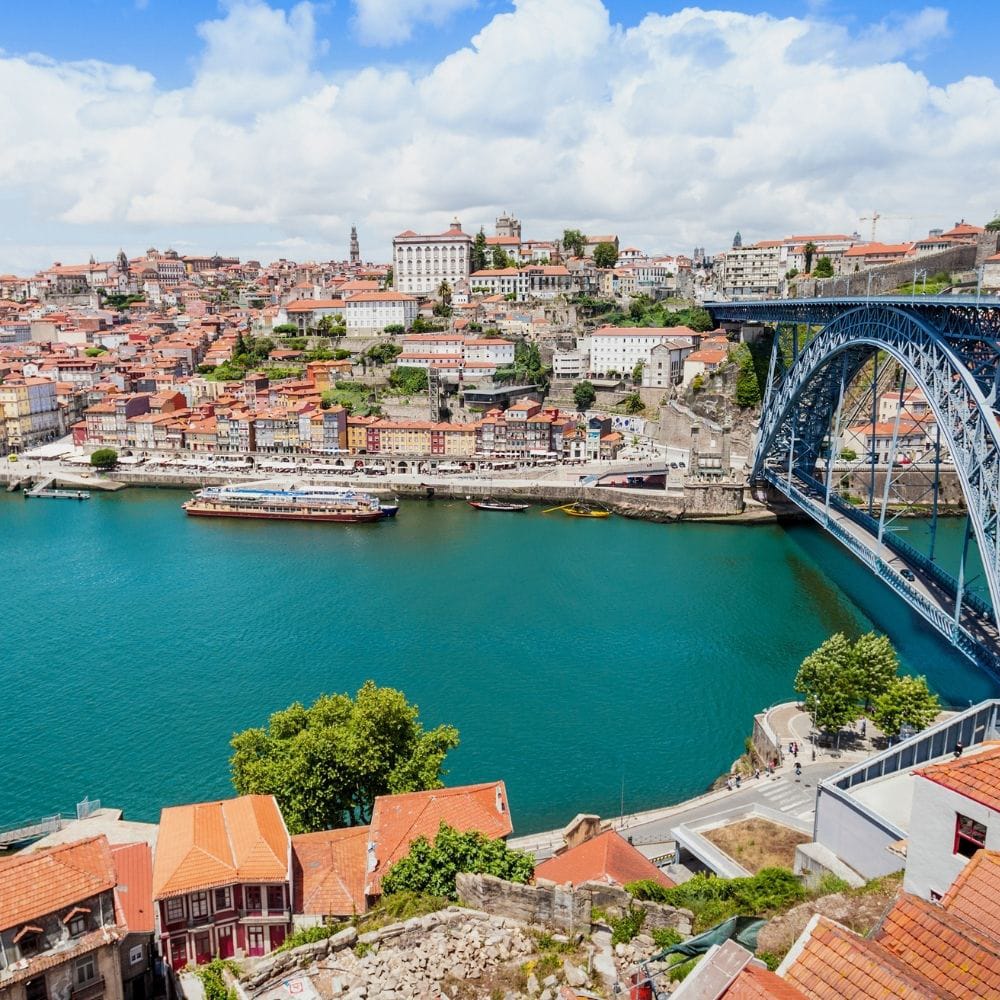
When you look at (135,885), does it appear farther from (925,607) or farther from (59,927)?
(925,607)

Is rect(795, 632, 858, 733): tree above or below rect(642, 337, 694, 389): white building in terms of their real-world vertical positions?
below

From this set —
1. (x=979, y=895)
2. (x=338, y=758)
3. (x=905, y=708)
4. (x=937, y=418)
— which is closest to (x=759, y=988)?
(x=979, y=895)

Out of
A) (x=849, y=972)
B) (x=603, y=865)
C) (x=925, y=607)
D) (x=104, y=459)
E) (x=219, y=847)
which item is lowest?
(x=603, y=865)

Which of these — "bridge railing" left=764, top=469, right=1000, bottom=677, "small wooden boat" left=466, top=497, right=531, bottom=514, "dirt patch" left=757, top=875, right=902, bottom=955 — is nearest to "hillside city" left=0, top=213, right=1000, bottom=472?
"small wooden boat" left=466, top=497, right=531, bottom=514

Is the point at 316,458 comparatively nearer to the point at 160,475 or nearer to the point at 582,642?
the point at 160,475

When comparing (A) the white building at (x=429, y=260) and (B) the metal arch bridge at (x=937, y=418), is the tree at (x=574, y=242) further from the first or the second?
(B) the metal arch bridge at (x=937, y=418)

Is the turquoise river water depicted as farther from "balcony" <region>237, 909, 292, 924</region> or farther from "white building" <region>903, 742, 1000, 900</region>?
"white building" <region>903, 742, 1000, 900</region>
